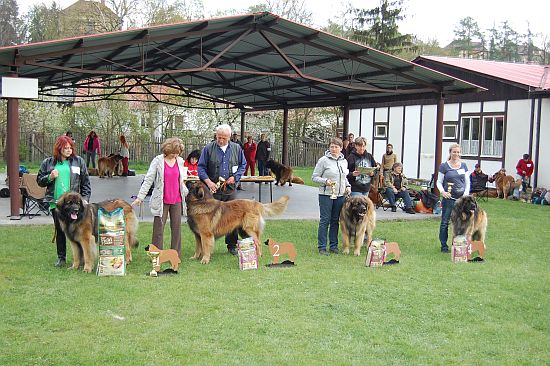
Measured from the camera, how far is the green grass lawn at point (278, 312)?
4.14 metres

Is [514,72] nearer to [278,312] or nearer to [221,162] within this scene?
[221,162]

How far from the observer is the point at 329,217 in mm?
8023

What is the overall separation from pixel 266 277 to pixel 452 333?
7.78ft

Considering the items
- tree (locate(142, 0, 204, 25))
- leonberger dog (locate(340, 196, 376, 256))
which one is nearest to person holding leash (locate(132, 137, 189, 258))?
leonberger dog (locate(340, 196, 376, 256))

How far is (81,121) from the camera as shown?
27328 millimetres

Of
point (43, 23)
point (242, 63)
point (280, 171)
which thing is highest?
point (43, 23)

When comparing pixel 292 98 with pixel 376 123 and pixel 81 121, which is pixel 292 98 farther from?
pixel 81 121

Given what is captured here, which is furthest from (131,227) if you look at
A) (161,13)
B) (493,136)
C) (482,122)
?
(161,13)

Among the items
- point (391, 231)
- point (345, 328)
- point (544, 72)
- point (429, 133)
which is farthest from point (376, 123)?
point (345, 328)

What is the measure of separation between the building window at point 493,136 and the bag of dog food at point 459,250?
12.8 meters

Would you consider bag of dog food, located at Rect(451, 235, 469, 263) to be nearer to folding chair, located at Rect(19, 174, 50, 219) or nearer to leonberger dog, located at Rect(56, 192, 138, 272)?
leonberger dog, located at Rect(56, 192, 138, 272)

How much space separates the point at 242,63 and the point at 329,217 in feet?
26.1

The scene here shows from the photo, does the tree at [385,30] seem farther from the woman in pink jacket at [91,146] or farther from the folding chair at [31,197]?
the folding chair at [31,197]

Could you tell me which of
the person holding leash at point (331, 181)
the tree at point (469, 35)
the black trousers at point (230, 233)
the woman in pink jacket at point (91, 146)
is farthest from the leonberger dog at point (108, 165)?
the tree at point (469, 35)
